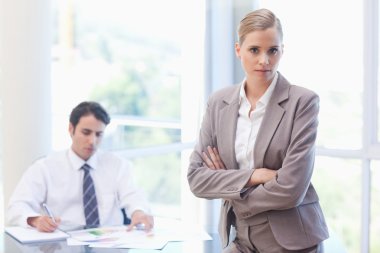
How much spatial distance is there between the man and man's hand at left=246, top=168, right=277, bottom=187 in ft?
3.21

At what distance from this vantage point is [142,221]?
9.66ft

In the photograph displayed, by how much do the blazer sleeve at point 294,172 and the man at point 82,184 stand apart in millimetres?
1008

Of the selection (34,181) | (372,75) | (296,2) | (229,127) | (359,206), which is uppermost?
(296,2)

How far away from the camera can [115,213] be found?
3.29 metres

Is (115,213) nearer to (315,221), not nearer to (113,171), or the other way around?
(113,171)

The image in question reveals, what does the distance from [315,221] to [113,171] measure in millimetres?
1408

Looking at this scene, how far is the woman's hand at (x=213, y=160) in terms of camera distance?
2424 mm

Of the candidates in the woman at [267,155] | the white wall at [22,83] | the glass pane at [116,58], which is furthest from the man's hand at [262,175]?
the glass pane at [116,58]

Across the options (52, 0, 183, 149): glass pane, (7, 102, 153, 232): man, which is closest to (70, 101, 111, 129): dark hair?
(7, 102, 153, 232): man

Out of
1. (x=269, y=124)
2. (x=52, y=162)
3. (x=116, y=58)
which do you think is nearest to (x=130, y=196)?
(x=52, y=162)

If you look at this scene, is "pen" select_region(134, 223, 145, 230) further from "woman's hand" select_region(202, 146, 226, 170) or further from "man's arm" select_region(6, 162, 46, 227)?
"woman's hand" select_region(202, 146, 226, 170)

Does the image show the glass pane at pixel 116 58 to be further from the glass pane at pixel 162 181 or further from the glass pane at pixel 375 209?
the glass pane at pixel 375 209

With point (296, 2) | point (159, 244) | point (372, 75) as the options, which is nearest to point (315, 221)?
point (159, 244)

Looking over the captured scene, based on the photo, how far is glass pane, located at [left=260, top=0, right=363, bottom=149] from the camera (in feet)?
13.6
